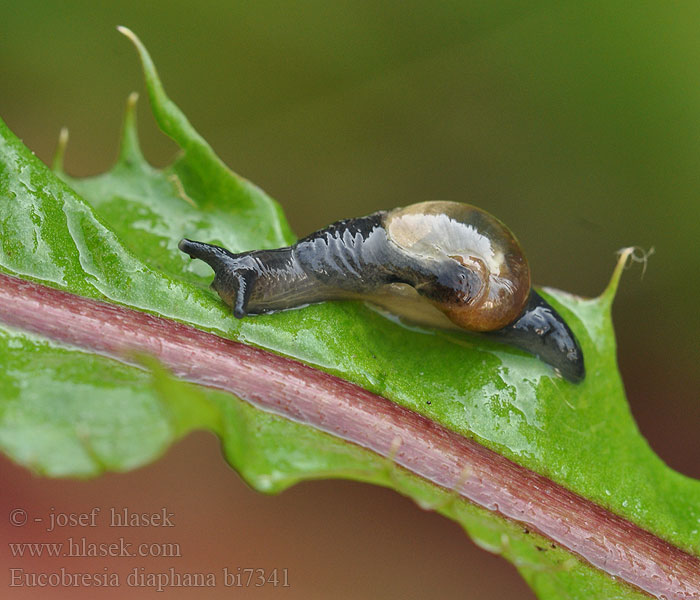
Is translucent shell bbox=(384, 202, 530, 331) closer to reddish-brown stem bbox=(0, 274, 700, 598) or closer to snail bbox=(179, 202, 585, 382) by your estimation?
snail bbox=(179, 202, 585, 382)

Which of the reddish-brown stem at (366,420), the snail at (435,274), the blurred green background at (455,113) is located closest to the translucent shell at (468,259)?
the snail at (435,274)

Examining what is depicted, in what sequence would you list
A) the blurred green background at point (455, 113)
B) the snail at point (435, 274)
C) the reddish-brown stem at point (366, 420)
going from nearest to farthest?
the reddish-brown stem at point (366, 420)
the snail at point (435, 274)
the blurred green background at point (455, 113)

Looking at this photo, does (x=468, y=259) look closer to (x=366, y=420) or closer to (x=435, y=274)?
(x=435, y=274)

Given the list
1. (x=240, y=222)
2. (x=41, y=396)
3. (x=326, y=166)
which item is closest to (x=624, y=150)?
(x=326, y=166)

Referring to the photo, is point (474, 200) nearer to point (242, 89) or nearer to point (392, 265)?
point (242, 89)

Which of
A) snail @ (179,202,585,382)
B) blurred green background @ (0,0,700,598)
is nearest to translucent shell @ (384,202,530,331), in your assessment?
snail @ (179,202,585,382)

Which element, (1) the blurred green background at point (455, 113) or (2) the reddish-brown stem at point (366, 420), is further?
(1) the blurred green background at point (455, 113)

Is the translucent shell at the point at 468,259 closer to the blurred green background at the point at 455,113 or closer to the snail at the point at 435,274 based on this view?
the snail at the point at 435,274
